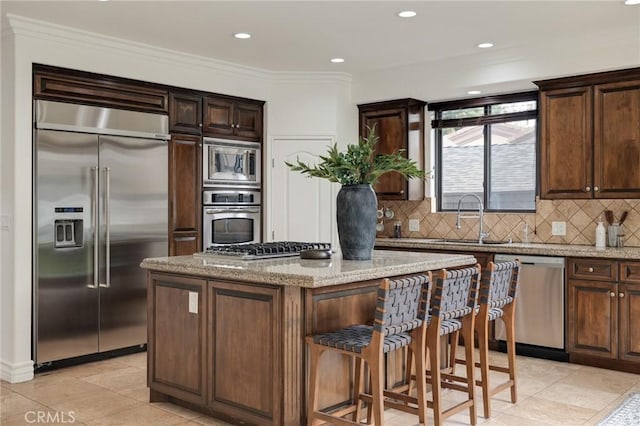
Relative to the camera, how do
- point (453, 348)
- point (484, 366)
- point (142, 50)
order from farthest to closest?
point (142, 50)
point (453, 348)
point (484, 366)

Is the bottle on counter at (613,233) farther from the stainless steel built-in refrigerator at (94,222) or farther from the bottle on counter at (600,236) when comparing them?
the stainless steel built-in refrigerator at (94,222)

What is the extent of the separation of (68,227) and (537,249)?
12.4 ft

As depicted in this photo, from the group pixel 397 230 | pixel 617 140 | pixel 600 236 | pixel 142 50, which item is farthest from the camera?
pixel 397 230

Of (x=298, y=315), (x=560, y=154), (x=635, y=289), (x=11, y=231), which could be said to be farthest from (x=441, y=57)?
(x=11, y=231)

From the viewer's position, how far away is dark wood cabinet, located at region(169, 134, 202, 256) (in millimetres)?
5504

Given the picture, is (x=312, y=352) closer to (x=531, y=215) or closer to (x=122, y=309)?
(x=122, y=309)

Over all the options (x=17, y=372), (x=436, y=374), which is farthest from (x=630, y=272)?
(x=17, y=372)

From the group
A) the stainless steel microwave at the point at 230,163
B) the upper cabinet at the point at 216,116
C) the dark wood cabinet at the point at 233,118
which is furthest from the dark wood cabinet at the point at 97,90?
the stainless steel microwave at the point at 230,163

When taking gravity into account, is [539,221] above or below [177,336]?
above

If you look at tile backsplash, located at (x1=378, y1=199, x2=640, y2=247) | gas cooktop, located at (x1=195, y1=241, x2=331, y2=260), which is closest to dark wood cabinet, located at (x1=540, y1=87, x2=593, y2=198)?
tile backsplash, located at (x1=378, y1=199, x2=640, y2=247)

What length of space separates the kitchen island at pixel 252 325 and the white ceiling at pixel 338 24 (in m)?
1.79

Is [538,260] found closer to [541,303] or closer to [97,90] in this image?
[541,303]

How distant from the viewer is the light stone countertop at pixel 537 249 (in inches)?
181

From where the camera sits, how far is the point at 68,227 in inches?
187
